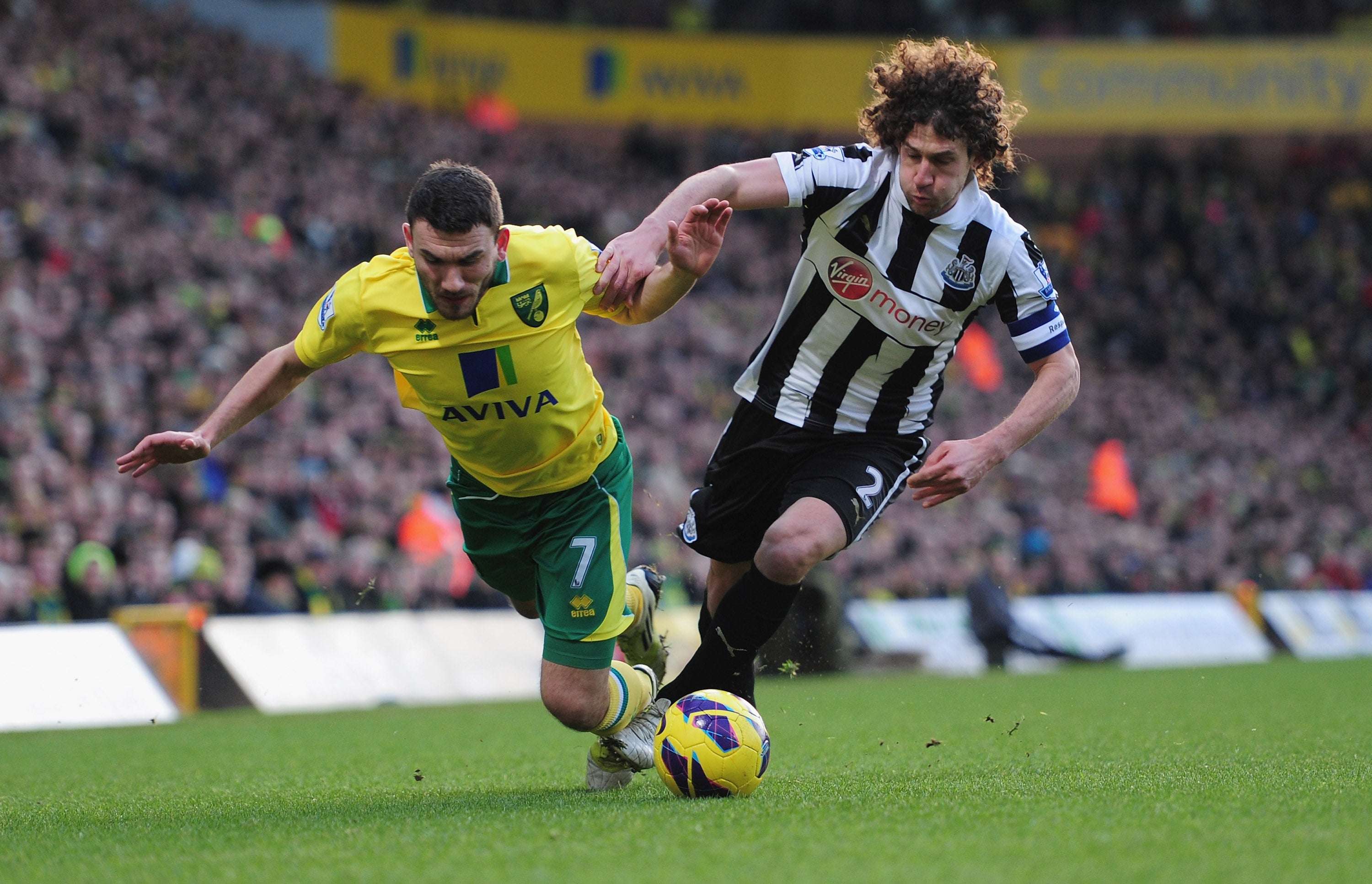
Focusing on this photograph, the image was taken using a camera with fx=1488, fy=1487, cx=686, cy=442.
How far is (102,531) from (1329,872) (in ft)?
36.5

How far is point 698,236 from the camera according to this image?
16.2 feet

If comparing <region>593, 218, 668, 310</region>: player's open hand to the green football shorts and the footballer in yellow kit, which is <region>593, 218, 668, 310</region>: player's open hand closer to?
the footballer in yellow kit

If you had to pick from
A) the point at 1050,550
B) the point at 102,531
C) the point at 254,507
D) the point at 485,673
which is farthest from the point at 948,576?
the point at 102,531

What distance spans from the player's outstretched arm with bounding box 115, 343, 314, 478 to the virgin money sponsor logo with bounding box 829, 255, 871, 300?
Result: 6.42ft

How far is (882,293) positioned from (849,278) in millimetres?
144

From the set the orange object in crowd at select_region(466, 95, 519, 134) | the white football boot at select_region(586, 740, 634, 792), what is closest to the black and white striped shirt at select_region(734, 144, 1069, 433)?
the white football boot at select_region(586, 740, 634, 792)

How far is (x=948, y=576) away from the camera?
18625mm

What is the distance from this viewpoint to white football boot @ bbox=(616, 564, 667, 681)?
249 inches

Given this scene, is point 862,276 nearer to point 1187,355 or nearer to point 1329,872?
point 1329,872

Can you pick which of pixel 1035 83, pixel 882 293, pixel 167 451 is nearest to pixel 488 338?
pixel 167 451

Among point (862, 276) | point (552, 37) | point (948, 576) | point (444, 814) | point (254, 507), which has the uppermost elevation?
point (552, 37)

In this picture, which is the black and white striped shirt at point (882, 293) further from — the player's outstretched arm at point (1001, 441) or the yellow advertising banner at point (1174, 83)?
the yellow advertising banner at point (1174, 83)

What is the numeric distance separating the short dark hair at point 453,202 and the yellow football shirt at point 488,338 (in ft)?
1.06

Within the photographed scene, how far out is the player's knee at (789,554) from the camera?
203 inches
